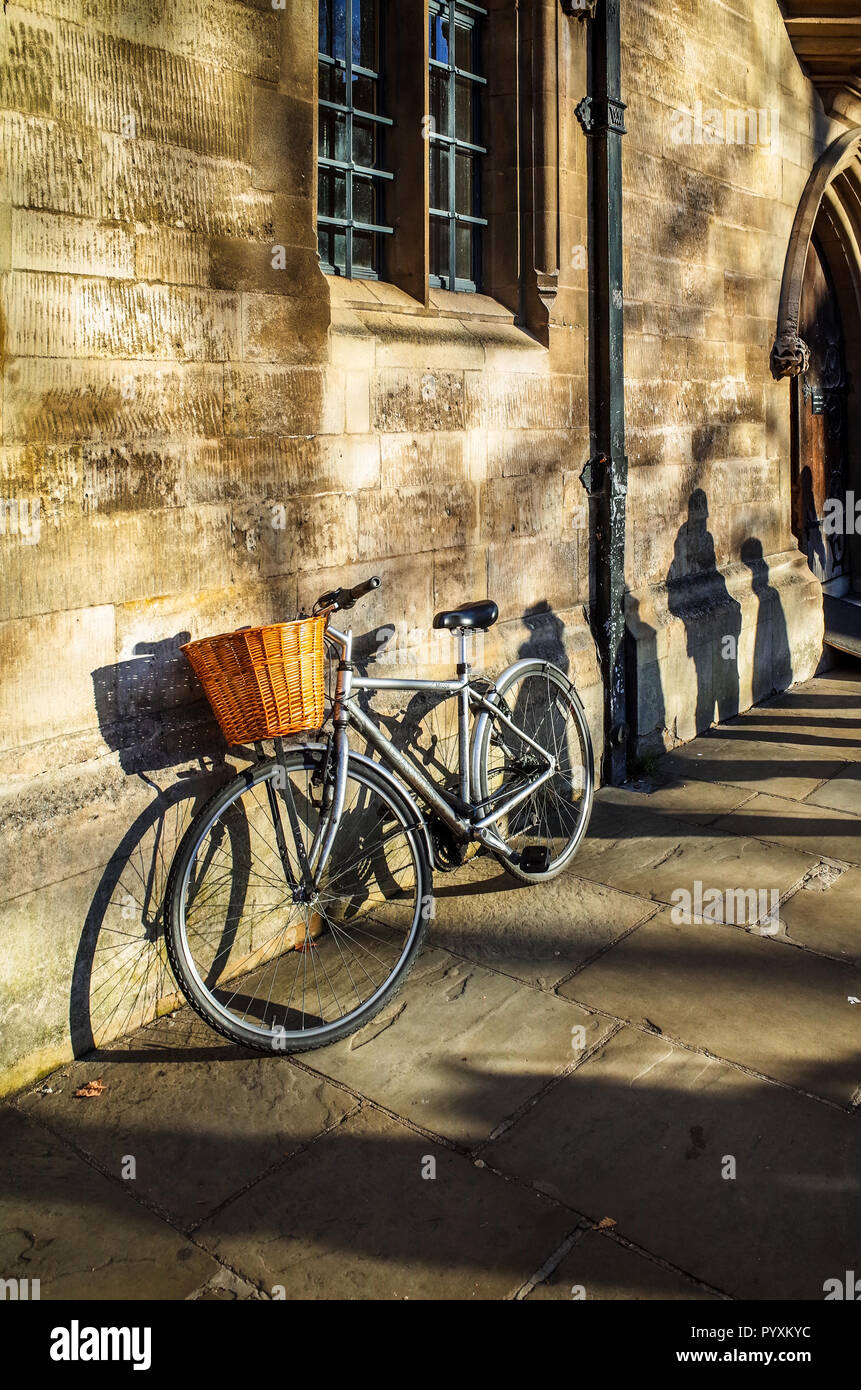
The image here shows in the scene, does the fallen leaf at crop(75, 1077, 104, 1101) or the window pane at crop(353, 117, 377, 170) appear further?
the window pane at crop(353, 117, 377, 170)

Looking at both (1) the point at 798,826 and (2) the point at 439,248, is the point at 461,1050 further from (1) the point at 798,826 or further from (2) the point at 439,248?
(2) the point at 439,248

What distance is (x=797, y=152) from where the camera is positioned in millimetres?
7707

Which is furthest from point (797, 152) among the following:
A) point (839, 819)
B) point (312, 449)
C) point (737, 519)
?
point (312, 449)

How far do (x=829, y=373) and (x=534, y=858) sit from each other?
558 centimetres

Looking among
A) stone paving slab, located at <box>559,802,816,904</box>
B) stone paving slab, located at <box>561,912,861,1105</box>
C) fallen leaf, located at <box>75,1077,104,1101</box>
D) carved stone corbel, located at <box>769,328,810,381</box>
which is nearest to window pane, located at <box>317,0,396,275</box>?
stone paving slab, located at <box>559,802,816,904</box>

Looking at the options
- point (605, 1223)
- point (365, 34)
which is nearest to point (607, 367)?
point (365, 34)

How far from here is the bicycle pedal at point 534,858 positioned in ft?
15.2

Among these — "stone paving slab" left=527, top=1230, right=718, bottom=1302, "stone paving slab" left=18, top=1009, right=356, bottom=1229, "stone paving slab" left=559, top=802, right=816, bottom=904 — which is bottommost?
"stone paving slab" left=527, top=1230, right=718, bottom=1302

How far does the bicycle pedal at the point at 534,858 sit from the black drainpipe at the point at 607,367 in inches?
53.2

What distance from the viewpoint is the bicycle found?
3564mm

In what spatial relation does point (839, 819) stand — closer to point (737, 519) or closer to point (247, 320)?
point (737, 519)

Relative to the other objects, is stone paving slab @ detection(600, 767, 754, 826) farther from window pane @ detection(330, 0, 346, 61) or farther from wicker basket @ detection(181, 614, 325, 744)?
window pane @ detection(330, 0, 346, 61)

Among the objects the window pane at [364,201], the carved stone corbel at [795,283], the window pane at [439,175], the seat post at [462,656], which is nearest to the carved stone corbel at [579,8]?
the window pane at [439,175]

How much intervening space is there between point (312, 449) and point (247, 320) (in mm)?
502
